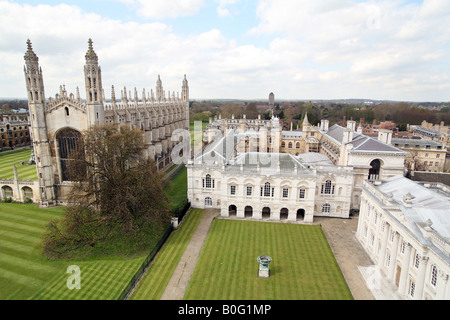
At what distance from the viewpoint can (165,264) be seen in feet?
76.7

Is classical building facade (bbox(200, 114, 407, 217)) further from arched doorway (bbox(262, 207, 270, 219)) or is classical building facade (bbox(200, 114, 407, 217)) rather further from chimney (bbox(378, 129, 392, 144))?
arched doorway (bbox(262, 207, 270, 219))

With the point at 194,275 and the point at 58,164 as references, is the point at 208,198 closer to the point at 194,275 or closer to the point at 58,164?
the point at 194,275

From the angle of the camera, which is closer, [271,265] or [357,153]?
[271,265]

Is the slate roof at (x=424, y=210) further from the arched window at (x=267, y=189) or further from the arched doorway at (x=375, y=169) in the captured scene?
the arched window at (x=267, y=189)

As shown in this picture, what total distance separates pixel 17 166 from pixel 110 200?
37760 mm

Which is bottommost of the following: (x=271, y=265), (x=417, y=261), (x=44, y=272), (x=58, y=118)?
(x=271, y=265)

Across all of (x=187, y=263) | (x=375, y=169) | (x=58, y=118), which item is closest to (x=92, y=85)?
(x=58, y=118)

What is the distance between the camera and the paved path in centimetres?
2012

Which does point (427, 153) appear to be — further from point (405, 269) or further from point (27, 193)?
point (27, 193)

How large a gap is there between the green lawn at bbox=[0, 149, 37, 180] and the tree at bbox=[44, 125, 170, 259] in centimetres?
2352

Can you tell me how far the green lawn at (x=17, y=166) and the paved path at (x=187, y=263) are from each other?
1164 inches

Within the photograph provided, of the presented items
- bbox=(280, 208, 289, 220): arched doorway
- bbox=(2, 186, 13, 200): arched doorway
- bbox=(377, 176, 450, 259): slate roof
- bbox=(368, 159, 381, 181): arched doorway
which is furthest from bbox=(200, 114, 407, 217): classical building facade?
bbox=(2, 186, 13, 200): arched doorway

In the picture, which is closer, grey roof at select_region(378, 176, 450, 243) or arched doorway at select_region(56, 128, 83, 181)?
grey roof at select_region(378, 176, 450, 243)

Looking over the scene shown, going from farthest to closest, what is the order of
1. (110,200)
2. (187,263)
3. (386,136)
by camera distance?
(386,136)
(110,200)
(187,263)
